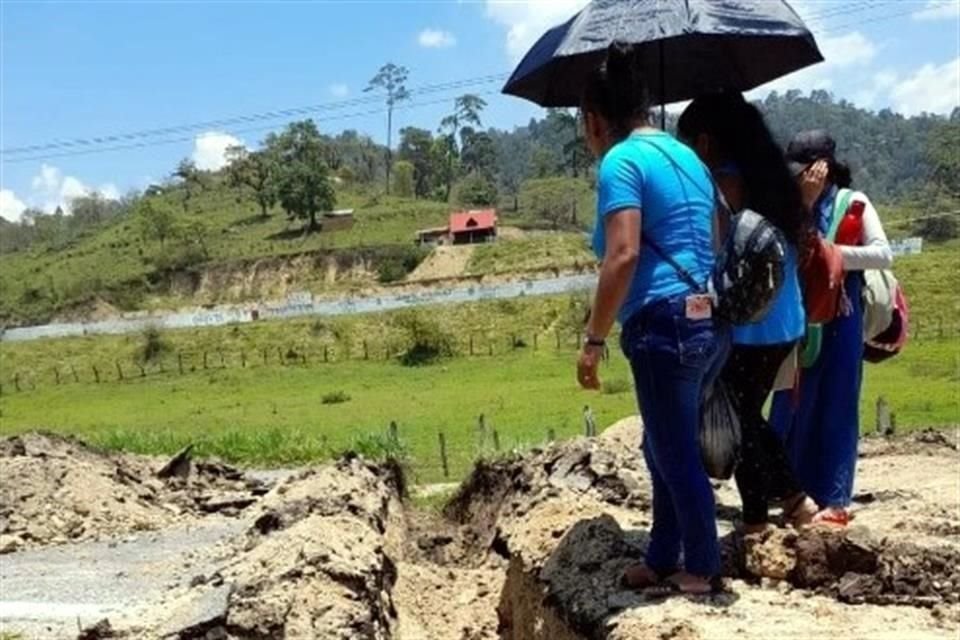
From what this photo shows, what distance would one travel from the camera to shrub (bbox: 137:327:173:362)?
4950 centimetres

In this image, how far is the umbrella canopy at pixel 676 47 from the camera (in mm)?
4348

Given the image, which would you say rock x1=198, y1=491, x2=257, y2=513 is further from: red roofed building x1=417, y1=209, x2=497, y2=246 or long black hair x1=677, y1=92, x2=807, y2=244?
red roofed building x1=417, y1=209, x2=497, y2=246

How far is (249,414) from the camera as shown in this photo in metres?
32.6

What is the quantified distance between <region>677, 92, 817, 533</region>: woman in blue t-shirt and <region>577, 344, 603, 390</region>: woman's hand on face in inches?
25.7

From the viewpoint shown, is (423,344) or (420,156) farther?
(420,156)

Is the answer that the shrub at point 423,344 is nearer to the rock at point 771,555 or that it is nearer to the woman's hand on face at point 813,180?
the woman's hand on face at point 813,180

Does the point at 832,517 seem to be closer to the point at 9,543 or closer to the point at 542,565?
the point at 542,565

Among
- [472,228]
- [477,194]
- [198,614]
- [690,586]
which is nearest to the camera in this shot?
[690,586]

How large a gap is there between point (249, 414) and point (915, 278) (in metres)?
23.4

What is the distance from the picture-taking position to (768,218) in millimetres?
4383

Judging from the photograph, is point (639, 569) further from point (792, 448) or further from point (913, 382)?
point (913, 382)

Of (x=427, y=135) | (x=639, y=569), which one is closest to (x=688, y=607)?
(x=639, y=569)

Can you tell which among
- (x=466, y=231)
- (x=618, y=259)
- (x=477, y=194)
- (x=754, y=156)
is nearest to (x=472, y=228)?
(x=466, y=231)

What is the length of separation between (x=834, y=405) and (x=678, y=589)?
1.41 meters
